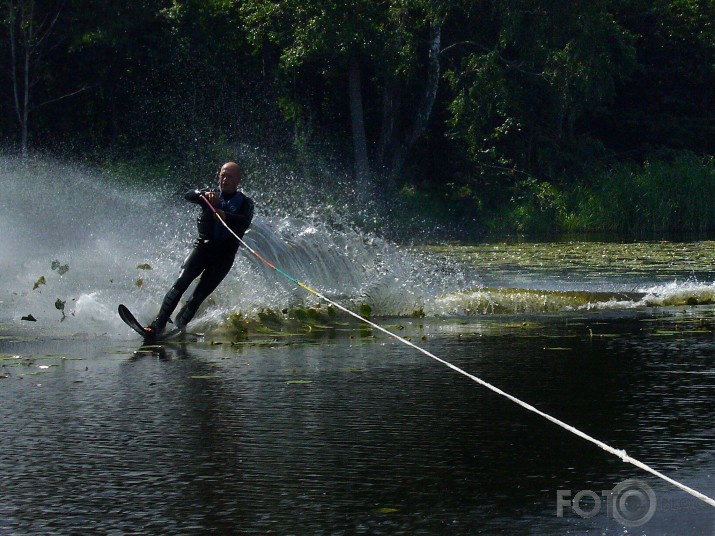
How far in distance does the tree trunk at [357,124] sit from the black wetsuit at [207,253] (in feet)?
104

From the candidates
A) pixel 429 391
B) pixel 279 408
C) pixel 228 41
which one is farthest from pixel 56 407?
pixel 228 41

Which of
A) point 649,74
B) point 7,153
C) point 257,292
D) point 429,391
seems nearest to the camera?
point 429,391

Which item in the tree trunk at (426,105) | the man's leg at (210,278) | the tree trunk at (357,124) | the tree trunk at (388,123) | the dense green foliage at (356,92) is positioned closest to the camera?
the man's leg at (210,278)

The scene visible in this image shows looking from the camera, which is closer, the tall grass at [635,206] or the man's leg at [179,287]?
the man's leg at [179,287]

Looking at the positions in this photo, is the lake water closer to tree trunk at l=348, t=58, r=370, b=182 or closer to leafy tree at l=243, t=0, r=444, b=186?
leafy tree at l=243, t=0, r=444, b=186

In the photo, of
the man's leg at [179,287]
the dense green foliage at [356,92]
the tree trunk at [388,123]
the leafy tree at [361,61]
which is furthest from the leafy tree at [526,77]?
the man's leg at [179,287]

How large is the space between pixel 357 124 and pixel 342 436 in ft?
123

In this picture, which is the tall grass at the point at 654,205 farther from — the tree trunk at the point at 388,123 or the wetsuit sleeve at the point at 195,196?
the wetsuit sleeve at the point at 195,196

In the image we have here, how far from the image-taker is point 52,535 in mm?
5816

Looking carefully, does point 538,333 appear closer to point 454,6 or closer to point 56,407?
point 56,407

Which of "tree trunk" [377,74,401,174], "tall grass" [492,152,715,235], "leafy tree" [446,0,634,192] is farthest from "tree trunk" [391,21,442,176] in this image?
"tall grass" [492,152,715,235]

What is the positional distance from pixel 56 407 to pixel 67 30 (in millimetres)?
37896

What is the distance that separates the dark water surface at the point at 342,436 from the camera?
615 cm

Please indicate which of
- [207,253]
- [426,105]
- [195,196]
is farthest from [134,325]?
[426,105]
